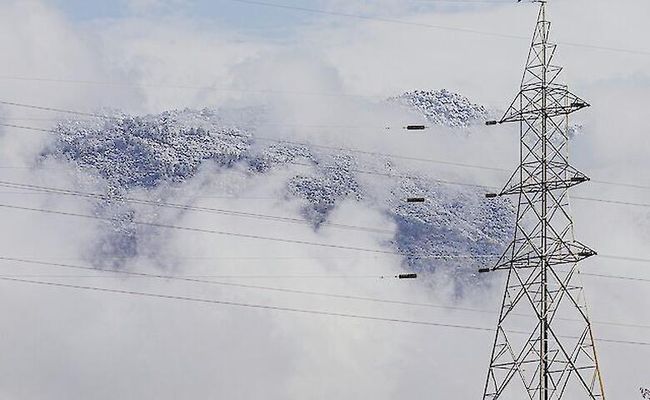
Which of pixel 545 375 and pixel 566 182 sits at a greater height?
pixel 566 182

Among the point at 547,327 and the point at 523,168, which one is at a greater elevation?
the point at 523,168

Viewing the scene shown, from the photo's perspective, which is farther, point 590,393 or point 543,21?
point 543,21

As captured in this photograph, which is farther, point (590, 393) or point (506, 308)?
point (506, 308)

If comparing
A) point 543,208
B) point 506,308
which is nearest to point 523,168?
point 543,208

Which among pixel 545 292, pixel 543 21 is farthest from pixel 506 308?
pixel 543 21

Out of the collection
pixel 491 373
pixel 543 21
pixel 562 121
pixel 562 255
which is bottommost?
pixel 491 373

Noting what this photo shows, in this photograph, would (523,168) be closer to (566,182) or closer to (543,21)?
(566,182)

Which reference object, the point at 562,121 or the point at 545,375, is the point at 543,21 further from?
the point at 545,375

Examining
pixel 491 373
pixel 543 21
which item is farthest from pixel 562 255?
pixel 543 21
